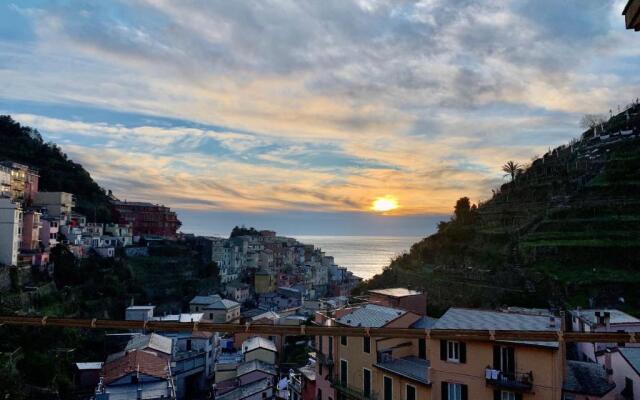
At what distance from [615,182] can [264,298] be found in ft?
130

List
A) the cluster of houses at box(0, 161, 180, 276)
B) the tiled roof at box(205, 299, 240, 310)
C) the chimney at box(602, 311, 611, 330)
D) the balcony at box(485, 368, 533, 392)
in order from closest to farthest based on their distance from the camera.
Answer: the balcony at box(485, 368, 533, 392), the chimney at box(602, 311, 611, 330), the cluster of houses at box(0, 161, 180, 276), the tiled roof at box(205, 299, 240, 310)

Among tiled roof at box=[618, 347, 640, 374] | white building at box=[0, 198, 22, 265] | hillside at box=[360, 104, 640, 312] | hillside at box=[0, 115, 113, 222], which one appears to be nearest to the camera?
tiled roof at box=[618, 347, 640, 374]

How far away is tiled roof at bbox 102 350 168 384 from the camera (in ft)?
74.0

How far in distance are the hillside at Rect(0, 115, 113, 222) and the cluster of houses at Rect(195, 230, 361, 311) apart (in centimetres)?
1435

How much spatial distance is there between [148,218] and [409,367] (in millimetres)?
57994

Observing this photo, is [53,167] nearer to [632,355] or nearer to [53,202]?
[53,202]

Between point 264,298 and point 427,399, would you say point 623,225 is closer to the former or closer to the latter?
point 427,399

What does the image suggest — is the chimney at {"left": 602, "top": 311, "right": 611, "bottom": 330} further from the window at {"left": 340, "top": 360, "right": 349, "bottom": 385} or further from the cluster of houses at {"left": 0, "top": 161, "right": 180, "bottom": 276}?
the cluster of houses at {"left": 0, "top": 161, "right": 180, "bottom": 276}

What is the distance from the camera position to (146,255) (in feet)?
176

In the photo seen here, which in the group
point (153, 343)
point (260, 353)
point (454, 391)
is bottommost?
Answer: point (260, 353)

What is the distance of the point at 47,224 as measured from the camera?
40812 mm

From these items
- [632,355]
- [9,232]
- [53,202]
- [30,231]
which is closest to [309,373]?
[632,355]

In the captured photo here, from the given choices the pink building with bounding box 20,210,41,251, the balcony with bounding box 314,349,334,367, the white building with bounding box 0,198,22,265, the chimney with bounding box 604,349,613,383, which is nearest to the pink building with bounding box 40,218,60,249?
the pink building with bounding box 20,210,41,251

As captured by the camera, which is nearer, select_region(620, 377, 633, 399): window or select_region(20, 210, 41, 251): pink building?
select_region(620, 377, 633, 399): window
